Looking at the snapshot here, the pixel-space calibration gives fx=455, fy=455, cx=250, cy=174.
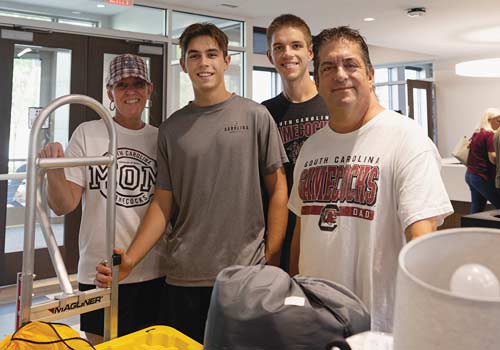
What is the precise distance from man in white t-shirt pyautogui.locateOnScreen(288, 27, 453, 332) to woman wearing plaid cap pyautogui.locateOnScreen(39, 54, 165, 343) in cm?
69

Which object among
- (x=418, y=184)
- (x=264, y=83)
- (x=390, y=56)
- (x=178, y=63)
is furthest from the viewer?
(x=390, y=56)

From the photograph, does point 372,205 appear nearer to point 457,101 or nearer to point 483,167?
point 483,167

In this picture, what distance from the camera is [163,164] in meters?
1.73

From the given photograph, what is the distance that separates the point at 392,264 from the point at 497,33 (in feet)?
25.2

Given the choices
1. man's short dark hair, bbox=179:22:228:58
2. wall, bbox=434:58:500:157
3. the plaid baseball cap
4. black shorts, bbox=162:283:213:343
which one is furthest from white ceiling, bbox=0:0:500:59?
black shorts, bbox=162:283:213:343

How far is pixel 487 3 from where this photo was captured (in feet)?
18.5

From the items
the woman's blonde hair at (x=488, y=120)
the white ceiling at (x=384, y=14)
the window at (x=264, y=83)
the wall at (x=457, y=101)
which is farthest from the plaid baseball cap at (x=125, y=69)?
the wall at (x=457, y=101)

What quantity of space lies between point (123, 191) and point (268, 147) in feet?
1.86

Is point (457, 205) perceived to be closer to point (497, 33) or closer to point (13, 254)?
point (497, 33)

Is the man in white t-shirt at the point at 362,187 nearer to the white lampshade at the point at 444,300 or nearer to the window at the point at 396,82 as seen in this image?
the white lampshade at the point at 444,300

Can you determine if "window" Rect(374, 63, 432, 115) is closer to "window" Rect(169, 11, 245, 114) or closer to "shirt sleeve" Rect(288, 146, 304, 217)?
"window" Rect(169, 11, 245, 114)

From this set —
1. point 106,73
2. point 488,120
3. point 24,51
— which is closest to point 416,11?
point 488,120

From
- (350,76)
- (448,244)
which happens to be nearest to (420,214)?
(350,76)

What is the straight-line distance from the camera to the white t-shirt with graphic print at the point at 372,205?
1131mm
